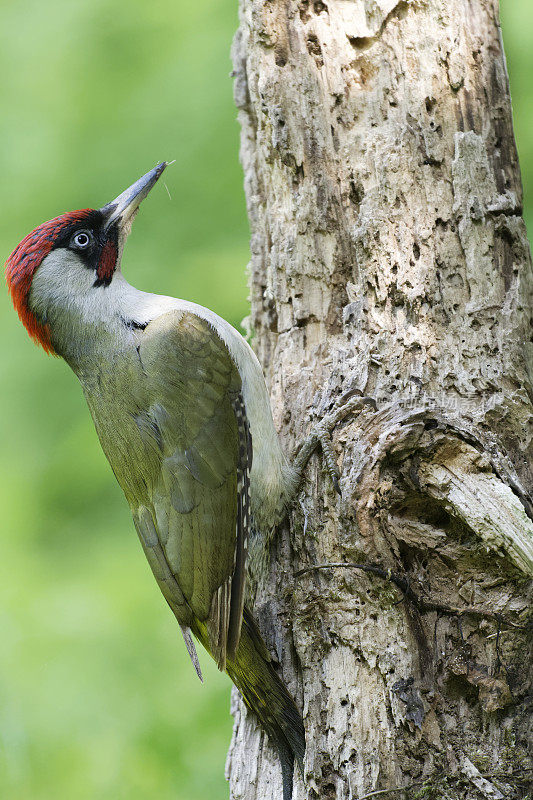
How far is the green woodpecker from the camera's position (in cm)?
246

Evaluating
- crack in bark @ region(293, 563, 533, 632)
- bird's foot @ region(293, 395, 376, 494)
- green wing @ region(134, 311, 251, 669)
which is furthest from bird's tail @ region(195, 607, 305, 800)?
bird's foot @ region(293, 395, 376, 494)

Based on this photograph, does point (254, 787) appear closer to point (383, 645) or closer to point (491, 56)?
point (383, 645)

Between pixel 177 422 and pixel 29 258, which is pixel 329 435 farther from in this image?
pixel 29 258

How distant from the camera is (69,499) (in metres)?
4.05

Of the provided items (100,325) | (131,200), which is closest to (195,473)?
(100,325)

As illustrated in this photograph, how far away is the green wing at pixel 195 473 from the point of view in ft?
8.21

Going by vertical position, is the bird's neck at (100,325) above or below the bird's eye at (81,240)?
below

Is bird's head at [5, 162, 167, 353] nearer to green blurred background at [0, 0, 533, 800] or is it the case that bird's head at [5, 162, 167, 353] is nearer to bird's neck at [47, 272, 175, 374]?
bird's neck at [47, 272, 175, 374]

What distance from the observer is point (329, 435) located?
99.0 inches

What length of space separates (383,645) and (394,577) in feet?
0.62

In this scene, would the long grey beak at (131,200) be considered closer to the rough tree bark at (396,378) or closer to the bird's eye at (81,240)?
the bird's eye at (81,240)

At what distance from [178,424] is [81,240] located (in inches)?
33.3

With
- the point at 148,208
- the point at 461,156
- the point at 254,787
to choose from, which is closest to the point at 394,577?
the point at 254,787

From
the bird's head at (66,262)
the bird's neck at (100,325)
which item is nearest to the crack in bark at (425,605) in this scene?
the bird's neck at (100,325)
